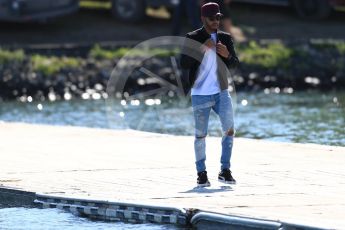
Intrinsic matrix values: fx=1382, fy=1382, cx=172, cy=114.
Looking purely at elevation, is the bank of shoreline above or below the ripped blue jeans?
above

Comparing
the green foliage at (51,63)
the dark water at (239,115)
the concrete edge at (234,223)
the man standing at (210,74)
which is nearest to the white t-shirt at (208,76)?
the man standing at (210,74)

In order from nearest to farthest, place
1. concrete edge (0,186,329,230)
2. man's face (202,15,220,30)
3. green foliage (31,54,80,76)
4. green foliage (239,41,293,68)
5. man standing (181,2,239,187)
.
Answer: concrete edge (0,186,329,230) < man's face (202,15,220,30) < man standing (181,2,239,187) < green foliage (31,54,80,76) < green foliage (239,41,293,68)

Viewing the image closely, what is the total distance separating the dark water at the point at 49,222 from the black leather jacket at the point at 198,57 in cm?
139

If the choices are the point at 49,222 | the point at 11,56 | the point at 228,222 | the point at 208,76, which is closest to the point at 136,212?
the point at 49,222

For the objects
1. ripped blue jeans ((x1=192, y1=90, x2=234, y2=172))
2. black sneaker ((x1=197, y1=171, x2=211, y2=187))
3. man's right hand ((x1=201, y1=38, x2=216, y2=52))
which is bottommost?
black sneaker ((x1=197, y1=171, x2=211, y2=187))

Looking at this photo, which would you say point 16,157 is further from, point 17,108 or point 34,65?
point 34,65

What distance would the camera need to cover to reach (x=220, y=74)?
11797mm

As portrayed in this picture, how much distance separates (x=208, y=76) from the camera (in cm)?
1178

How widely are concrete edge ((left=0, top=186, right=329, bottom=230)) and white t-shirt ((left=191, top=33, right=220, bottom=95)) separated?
1.22 metres

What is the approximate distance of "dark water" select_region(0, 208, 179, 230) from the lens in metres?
11.5

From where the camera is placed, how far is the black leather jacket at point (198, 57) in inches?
460

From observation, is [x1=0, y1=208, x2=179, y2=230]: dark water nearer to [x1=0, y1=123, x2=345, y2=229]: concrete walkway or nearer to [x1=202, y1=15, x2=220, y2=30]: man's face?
[x1=0, y1=123, x2=345, y2=229]: concrete walkway

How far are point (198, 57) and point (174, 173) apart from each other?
5.21ft

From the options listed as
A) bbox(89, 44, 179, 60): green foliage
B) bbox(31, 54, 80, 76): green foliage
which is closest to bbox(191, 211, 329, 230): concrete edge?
bbox(31, 54, 80, 76): green foliage
